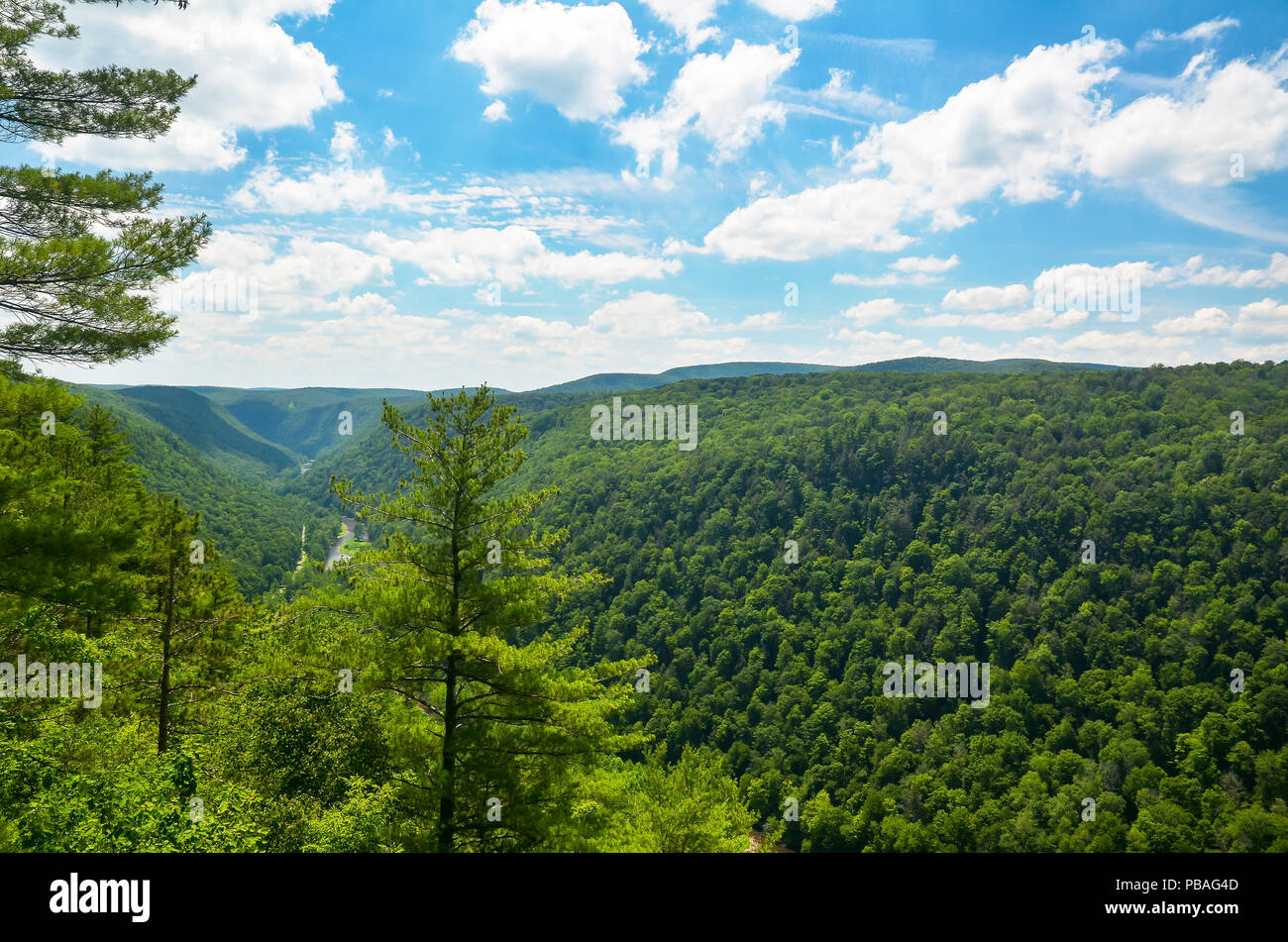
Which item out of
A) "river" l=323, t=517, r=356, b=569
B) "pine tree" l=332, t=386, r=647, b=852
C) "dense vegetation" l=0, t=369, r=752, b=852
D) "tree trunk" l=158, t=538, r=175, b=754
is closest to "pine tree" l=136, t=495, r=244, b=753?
"tree trunk" l=158, t=538, r=175, b=754

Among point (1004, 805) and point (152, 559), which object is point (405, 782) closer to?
point (152, 559)

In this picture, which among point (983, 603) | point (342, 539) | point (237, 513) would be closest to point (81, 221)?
point (983, 603)

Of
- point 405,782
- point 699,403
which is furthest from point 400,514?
point 699,403

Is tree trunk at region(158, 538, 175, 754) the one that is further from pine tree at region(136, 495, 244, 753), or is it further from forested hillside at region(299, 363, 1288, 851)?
forested hillside at region(299, 363, 1288, 851)

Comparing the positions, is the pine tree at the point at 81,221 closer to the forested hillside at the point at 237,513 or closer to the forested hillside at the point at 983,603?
the forested hillside at the point at 983,603

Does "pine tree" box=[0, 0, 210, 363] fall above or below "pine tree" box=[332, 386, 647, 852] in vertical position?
above

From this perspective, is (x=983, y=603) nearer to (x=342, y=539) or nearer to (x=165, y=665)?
(x=165, y=665)
